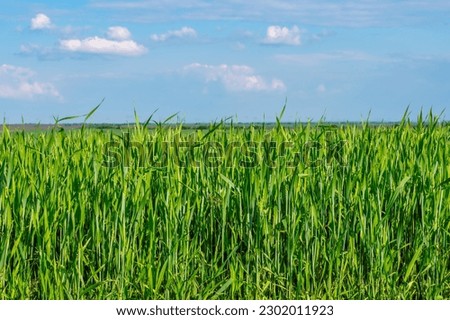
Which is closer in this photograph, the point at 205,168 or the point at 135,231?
the point at 135,231

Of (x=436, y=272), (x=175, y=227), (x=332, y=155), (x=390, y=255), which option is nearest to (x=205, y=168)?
(x=175, y=227)

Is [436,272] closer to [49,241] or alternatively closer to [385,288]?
[385,288]

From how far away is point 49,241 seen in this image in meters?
3.70

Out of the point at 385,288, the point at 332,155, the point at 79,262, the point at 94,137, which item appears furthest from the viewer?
the point at 94,137

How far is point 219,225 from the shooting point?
12.6 feet

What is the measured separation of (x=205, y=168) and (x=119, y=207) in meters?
0.58

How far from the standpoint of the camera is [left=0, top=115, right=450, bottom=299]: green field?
3.75m

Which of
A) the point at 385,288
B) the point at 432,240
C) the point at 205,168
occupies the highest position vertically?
the point at 205,168

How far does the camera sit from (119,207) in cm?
375

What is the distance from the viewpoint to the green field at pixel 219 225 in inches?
148

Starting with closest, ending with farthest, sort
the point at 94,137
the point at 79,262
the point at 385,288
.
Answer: the point at 79,262 < the point at 385,288 < the point at 94,137

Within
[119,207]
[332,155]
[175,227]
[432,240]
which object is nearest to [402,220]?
[432,240]

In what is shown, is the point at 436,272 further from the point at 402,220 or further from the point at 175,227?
the point at 175,227

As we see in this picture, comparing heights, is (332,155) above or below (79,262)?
above
